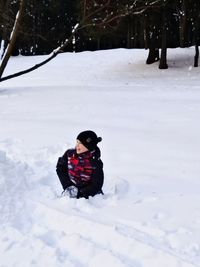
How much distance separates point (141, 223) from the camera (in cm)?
426

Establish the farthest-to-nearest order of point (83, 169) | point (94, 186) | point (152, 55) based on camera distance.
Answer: point (152, 55) → point (83, 169) → point (94, 186)

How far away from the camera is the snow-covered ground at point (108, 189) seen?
369 centimetres

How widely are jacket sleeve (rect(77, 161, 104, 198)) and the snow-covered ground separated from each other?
0.12 m

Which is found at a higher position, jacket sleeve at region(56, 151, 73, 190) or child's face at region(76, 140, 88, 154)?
child's face at region(76, 140, 88, 154)

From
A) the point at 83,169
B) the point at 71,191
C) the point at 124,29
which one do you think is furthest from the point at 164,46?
the point at 71,191

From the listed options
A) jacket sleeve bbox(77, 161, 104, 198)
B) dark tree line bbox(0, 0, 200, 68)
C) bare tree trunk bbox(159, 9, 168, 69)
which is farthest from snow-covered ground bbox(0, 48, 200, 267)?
bare tree trunk bbox(159, 9, 168, 69)

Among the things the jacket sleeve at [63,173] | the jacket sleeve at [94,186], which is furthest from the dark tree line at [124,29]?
the jacket sleeve at [94,186]

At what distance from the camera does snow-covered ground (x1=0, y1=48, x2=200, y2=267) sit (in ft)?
12.1

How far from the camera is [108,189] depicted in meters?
5.32

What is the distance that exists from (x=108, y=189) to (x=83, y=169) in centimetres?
41

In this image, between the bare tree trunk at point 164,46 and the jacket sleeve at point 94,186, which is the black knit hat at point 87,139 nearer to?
the jacket sleeve at point 94,186

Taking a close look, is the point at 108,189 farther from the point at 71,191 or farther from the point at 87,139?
the point at 87,139

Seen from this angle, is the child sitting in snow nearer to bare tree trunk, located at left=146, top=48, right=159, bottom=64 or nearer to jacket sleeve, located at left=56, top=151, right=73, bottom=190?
jacket sleeve, located at left=56, top=151, right=73, bottom=190

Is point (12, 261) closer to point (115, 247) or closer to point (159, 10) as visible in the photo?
point (115, 247)
